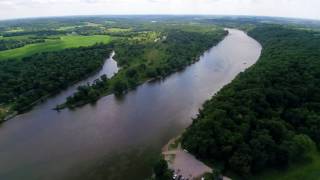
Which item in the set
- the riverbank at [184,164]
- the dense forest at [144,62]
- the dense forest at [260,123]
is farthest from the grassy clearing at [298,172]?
the dense forest at [144,62]

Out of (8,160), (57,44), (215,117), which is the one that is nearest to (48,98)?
(8,160)

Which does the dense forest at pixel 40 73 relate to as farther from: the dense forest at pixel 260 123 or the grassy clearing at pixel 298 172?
the grassy clearing at pixel 298 172

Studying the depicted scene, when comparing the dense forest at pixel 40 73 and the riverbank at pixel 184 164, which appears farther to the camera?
the dense forest at pixel 40 73

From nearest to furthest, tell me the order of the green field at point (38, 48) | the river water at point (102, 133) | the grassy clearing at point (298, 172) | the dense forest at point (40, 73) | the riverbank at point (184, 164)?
the riverbank at point (184, 164), the grassy clearing at point (298, 172), the river water at point (102, 133), the dense forest at point (40, 73), the green field at point (38, 48)

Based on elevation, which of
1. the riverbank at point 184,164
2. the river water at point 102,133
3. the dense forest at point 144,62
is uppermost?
the dense forest at point 144,62

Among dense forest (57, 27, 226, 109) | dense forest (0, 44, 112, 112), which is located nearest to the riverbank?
dense forest (57, 27, 226, 109)

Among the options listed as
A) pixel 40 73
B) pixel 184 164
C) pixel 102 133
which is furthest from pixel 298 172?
pixel 40 73

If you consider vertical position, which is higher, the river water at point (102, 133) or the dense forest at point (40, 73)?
the dense forest at point (40, 73)
